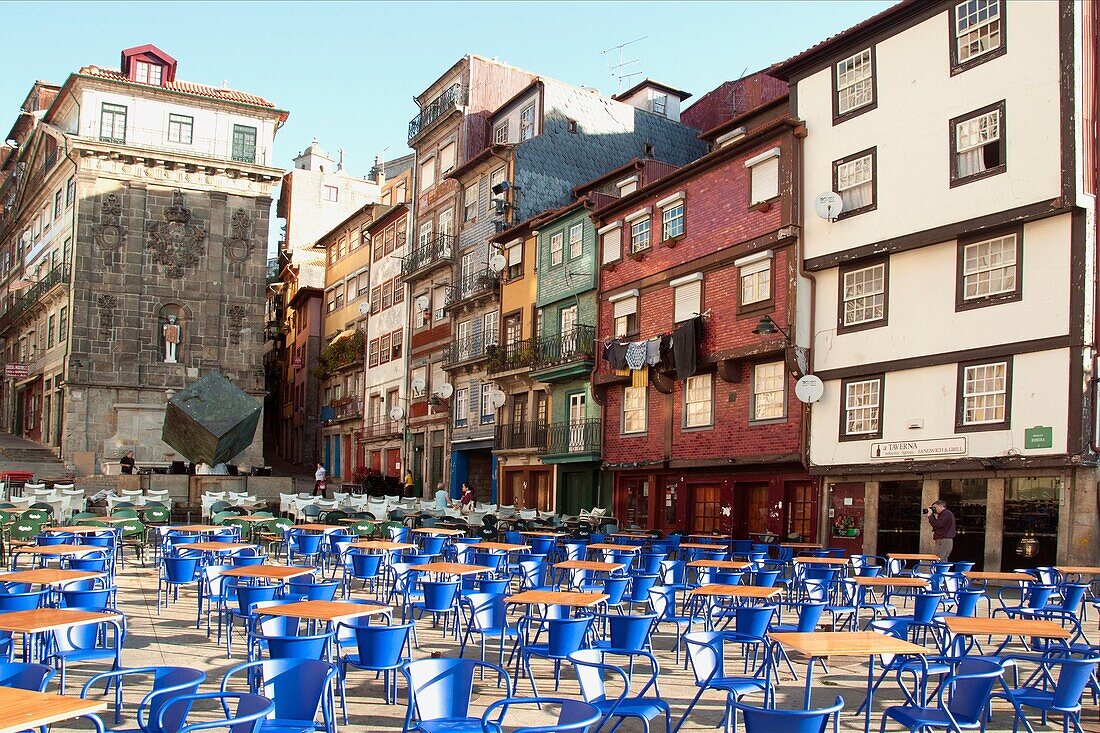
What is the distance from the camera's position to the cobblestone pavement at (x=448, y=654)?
30.1 feet

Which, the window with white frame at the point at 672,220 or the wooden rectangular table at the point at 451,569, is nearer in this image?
the wooden rectangular table at the point at 451,569

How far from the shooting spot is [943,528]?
21.5 m

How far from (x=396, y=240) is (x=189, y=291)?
9.75 meters

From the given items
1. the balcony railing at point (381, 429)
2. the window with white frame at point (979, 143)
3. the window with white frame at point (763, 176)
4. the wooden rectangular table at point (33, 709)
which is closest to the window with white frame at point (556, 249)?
the window with white frame at point (763, 176)

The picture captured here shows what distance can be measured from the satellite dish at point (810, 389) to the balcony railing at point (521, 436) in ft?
41.8

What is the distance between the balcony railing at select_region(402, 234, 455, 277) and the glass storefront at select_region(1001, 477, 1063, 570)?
90.9 ft

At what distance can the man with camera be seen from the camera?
21381mm

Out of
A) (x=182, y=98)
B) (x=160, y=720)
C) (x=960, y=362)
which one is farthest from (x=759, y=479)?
(x=182, y=98)

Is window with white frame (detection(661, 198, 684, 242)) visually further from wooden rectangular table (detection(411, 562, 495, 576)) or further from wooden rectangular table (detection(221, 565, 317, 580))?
wooden rectangular table (detection(221, 565, 317, 580))

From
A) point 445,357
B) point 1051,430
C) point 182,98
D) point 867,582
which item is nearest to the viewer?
point 867,582

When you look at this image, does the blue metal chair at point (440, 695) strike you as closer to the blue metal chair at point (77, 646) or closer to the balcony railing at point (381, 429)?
the blue metal chair at point (77, 646)

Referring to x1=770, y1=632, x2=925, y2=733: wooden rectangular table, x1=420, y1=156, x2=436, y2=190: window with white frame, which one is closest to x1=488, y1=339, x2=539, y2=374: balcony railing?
x1=420, y1=156, x2=436, y2=190: window with white frame

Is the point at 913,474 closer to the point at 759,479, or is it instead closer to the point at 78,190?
the point at 759,479

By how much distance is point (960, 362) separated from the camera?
2255 centimetres
